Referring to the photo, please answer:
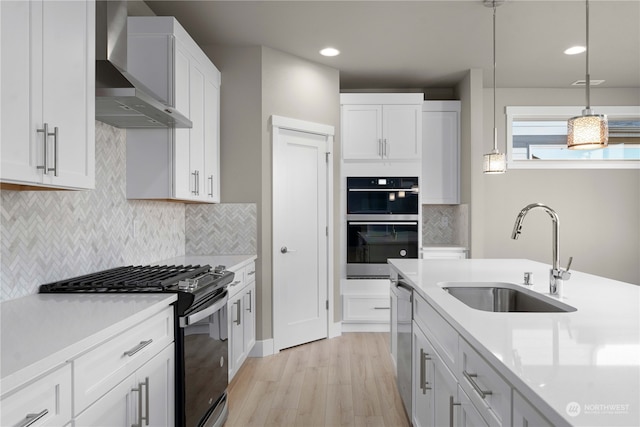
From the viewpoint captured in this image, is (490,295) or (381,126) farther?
(381,126)

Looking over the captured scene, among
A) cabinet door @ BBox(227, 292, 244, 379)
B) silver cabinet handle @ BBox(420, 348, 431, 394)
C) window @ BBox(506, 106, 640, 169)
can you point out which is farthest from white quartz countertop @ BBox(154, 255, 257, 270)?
window @ BBox(506, 106, 640, 169)

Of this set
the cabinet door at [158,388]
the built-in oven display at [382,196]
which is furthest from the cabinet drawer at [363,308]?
the cabinet door at [158,388]

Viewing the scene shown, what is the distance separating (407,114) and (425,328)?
10.6ft

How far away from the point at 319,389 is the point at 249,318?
0.84 meters

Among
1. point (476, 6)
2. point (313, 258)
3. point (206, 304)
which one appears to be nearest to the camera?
point (206, 304)

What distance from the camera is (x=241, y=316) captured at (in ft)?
10.9

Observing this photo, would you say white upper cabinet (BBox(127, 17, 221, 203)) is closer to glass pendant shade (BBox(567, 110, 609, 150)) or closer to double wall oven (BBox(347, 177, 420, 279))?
double wall oven (BBox(347, 177, 420, 279))

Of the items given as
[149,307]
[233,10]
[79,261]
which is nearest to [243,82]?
[233,10]

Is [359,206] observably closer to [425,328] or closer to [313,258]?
[313,258]

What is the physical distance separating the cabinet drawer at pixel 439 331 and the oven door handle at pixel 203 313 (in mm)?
1055

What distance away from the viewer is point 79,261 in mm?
2365

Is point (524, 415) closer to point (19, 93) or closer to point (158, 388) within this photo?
point (158, 388)

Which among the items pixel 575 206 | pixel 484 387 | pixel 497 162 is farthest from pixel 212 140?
pixel 575 206

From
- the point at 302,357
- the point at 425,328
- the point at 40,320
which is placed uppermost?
the point at 40,320
